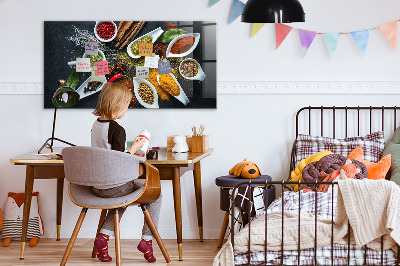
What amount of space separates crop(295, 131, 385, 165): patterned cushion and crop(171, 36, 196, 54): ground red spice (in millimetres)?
1014

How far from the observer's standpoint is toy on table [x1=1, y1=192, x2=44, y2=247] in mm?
4402

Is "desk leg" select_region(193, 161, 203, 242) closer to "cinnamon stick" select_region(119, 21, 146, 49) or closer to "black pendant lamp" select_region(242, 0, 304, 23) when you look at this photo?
"cinnamon stick" select_region(119, 21, 146, 49)

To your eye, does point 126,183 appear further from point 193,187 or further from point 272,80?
point 272,80

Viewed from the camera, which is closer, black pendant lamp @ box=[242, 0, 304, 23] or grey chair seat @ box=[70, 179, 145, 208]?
black pendant lamp @ box=[242, 0, 304, 23]

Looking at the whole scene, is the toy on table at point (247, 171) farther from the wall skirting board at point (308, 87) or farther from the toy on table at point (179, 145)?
the wall skirting board at point (308, 87)

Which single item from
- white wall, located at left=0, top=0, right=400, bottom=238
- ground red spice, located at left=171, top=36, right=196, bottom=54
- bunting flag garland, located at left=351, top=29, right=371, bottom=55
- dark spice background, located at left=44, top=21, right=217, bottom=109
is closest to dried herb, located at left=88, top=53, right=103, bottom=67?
dark spice background, located at left=44, top=21, right=217, bottom=109

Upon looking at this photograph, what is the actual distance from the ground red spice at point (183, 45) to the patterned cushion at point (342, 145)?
1.01 metres

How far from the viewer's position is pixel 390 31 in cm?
443

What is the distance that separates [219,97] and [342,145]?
3.05 ft

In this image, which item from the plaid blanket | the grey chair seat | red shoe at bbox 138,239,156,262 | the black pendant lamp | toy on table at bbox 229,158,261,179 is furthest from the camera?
toy on table at bbox 229,158,261,179

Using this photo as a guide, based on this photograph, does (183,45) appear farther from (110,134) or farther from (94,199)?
(94,199)

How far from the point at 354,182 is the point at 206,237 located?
68.4 inches

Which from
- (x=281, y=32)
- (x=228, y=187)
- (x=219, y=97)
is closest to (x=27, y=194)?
(x=228, y=187)

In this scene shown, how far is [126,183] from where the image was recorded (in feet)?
11.8
